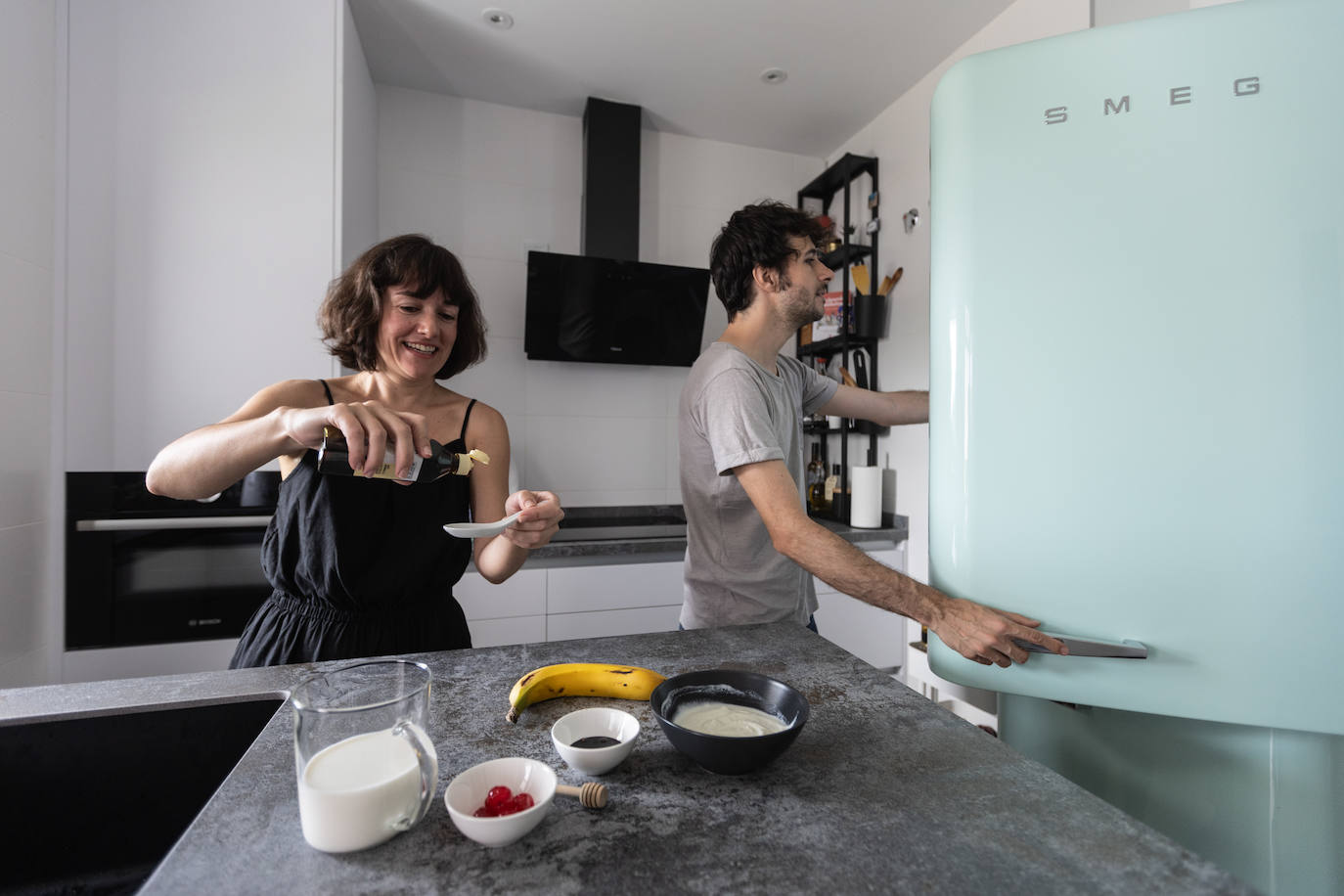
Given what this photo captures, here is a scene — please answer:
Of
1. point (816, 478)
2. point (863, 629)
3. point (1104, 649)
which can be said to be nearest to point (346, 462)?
point (1104, 649)

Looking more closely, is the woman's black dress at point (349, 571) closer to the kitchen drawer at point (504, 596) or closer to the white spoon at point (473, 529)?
the white spoon at point (473, 529)

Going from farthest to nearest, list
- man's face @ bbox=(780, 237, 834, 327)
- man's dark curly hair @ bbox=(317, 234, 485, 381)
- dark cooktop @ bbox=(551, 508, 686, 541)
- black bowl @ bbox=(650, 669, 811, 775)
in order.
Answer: dark cooktop @ bbox=(551, 508, 686, 541) → man's face @ bbox=(780, 237, 834, 327) → man's dark curly hair @ bbox=(317, 234, 485, 381) → black bowl @ bbox=(650, 669, 811, 775)

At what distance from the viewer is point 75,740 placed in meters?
0.73

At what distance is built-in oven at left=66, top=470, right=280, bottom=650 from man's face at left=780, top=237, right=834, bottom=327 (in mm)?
1553

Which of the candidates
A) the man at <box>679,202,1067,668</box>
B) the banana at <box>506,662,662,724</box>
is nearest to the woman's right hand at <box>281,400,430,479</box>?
the banana at <box>506,662,662,724</box>

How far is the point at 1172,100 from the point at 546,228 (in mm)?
2312

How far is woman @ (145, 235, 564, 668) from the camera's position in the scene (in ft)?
3.52

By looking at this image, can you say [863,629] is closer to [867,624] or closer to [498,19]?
[867,624]

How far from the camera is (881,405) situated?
172 cm

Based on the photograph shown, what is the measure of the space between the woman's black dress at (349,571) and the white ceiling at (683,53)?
1.74 m

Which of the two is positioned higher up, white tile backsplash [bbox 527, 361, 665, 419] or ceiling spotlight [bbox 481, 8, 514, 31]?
ceiling spotlight [bbox 481, 8, 514, 31]

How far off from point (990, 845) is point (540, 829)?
1.22 feet

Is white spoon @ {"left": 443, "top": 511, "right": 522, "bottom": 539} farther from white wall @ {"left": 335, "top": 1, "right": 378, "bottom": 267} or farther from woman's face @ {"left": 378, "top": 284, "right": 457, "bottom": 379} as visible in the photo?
white wall @ {"left": 335, "top": 1, "right": 378, "bottom": 267}

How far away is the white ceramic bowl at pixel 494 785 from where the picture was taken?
487mm
